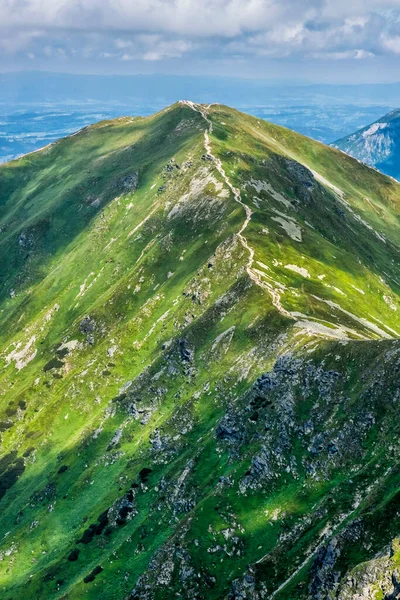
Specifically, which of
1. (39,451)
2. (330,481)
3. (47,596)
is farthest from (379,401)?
(39,451)

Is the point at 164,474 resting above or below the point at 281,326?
below

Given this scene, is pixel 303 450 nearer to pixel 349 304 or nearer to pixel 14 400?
pixel 349 304

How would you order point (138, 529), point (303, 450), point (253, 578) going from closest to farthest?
point (253, 578) → point (303, 450) → point (138, 529)

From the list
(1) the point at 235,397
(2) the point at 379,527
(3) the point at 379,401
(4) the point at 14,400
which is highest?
(4) the point at 14,400

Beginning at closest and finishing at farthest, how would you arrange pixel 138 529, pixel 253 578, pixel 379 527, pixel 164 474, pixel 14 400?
1. pixel 379 527
2. pixel 253 578
3. pixel 138 529
4. pixel 164 474
5. pixel 14 400

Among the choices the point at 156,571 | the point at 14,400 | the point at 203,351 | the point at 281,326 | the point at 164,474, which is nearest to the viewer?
the point at 156,571

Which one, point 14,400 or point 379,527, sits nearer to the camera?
point 379,527

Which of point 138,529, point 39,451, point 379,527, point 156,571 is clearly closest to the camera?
point 379,527

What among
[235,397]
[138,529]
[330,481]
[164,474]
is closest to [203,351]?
[235,397]

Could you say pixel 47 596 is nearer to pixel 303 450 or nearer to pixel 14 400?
pixel 303 450
